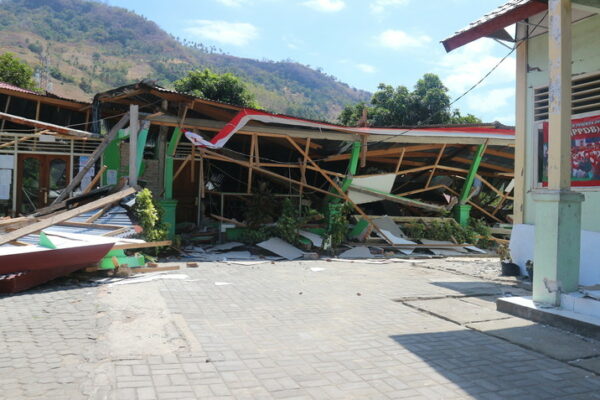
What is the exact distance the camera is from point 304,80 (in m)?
150

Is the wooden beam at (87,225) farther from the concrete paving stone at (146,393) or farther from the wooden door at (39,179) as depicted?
the concrete paving stone at (146,393)

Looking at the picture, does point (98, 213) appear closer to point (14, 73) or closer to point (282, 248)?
point (282, 248)

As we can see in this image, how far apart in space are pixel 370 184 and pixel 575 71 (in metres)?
6.67

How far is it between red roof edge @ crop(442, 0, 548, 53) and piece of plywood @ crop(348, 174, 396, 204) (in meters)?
5.59

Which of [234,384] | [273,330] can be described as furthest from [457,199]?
[234,384]

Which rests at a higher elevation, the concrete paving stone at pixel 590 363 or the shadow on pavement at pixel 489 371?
the concrete paving stone at pixel 590 363

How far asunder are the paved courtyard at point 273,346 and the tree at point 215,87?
17375 mm

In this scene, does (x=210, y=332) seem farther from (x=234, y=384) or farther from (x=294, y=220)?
(x=294, y=220)

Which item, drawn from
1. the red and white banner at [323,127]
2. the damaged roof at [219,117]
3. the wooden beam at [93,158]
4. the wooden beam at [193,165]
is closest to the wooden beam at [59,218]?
the wooden beam at [93,158]

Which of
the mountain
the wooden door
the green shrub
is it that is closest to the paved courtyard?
the green shrub

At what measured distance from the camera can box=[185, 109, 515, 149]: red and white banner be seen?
34.1ft

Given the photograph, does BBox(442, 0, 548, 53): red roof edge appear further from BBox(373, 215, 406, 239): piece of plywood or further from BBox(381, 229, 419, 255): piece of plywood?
BBox(373, 215, 406, 239): piece of plywood

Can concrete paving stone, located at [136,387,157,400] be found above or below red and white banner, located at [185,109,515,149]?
below

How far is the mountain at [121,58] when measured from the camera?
8519 centimetres
